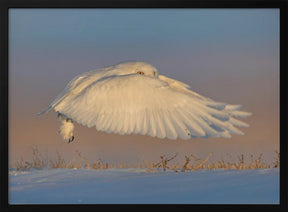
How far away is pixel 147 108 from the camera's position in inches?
278

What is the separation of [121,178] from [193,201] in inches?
44.2

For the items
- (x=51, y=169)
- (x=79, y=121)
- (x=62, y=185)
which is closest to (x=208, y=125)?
(x=79, y=121)

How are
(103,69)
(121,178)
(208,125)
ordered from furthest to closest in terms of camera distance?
(103,69) < (121,178) < (208,125)

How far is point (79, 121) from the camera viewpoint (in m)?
7.14

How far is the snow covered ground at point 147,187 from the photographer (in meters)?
7.04

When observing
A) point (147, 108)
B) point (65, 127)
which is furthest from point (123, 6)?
point (65, 127)

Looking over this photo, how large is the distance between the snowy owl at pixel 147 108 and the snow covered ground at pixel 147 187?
82cm

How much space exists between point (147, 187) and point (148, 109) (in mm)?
957

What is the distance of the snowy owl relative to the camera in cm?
664

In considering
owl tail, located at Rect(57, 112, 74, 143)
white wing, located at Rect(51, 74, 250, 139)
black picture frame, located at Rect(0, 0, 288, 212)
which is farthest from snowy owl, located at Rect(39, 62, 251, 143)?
black picture frame, located at Rect(0, 0, 288, 212)

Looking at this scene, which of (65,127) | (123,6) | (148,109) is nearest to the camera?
(148,109)

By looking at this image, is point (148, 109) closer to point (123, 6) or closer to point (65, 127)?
point (123, 6)

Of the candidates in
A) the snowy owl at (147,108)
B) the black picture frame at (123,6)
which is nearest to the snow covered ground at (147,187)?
the black picture frame at (123,6)
